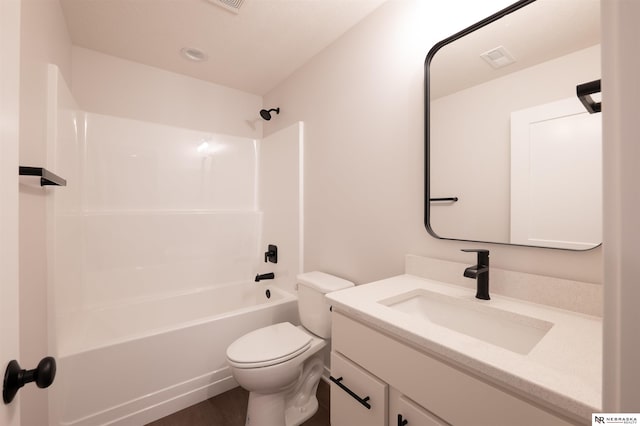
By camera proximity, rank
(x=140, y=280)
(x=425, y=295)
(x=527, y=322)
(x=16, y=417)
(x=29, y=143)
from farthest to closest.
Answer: (x=140, y=280)
(x=425, y=295)
(x=29, y=143)
(x=527, y=322)
(x=16, y=417)

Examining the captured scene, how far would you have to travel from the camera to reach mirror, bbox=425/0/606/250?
36.1 inches

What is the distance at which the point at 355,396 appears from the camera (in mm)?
973

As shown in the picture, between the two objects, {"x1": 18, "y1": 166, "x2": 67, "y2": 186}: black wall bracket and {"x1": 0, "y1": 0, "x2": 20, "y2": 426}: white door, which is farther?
{"x1": 18, "y1": 166, "x2": 67, "y2": 186}: black wall bracket

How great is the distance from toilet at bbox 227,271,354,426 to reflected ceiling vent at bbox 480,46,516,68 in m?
1.33

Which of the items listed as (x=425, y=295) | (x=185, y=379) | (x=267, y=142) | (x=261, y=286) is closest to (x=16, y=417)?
(x=425, y=295)

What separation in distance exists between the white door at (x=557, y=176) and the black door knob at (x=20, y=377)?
1.45 meters

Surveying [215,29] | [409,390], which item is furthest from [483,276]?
[215,29]

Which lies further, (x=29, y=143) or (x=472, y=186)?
(x=472, y=186)

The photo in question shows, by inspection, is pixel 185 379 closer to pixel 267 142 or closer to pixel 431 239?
pixel 431 239

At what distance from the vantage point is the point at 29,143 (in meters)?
1.05

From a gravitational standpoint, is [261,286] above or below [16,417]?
below

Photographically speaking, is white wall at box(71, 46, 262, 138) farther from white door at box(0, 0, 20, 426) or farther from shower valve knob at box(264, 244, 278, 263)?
white door at box(0, 0, 20, 426)

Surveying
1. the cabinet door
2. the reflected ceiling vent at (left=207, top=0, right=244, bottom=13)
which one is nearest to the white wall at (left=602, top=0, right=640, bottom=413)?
the cabinet door

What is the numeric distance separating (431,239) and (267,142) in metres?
1.96
